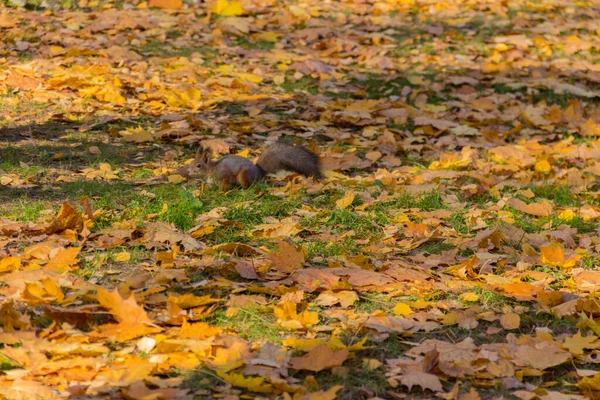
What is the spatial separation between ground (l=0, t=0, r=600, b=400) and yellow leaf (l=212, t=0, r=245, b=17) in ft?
0.09

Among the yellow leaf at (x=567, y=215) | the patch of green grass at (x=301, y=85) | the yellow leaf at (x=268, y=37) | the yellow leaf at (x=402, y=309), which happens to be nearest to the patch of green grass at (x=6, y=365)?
the yellow leaf at (x=402, y=309)

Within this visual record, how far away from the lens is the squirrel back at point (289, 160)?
5949 mm

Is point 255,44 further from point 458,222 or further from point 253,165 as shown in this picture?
point 458,222

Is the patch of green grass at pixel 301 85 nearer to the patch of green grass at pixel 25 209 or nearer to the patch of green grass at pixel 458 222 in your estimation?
the patch of green grass at pixel 458 222

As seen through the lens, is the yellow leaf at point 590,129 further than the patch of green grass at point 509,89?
No

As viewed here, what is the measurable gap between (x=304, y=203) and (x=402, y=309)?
74.4 inches

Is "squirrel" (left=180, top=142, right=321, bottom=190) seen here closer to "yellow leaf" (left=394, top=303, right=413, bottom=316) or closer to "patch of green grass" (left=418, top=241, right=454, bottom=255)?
"patch of green grass" (left=418, top=241, right=454, bottom=255)

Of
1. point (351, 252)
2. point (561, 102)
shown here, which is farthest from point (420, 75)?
point (351, 252)

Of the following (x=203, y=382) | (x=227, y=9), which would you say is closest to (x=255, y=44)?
(x=227, y=9)

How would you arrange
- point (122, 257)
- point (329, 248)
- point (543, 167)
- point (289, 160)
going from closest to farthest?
point (122, 257) < point (329, 248) < point (289, 160) < point (543, 167)

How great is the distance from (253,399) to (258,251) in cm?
149

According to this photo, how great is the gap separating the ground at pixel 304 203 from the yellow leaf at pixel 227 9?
0.03 m

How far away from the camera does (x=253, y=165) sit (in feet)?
19.2

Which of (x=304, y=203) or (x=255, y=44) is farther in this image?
(x=255, y=44)
